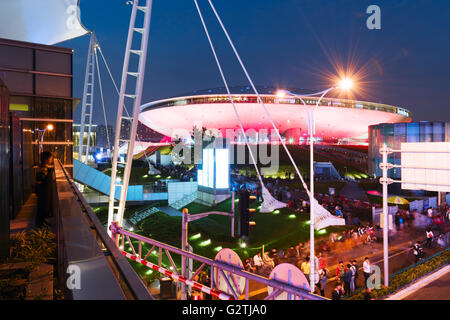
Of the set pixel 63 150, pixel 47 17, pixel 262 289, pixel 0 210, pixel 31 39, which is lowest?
pixel 262 289

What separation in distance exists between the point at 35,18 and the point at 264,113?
64.5 m

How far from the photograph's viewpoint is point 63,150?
14.5 meters

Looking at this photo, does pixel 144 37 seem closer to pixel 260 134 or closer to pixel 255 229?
pixel 255 229

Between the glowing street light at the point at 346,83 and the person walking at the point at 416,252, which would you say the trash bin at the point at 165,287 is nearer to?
the glowing street light at the point at 346,83

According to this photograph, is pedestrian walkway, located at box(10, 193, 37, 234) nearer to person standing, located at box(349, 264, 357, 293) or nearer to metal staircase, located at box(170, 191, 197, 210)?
person standing, located at box(349, 264, 357, 293)

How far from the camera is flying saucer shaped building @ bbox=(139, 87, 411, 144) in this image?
254 feet

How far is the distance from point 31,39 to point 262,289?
53.0 ft

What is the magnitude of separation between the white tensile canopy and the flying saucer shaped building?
2275 inches

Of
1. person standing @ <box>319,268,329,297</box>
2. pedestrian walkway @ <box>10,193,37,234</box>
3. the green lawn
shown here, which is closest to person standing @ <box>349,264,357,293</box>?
person standing @ <box>319,268,329,297</box>

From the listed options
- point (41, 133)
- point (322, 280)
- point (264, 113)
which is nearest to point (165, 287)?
point (322, 280)

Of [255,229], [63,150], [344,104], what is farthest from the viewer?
[344,104]
